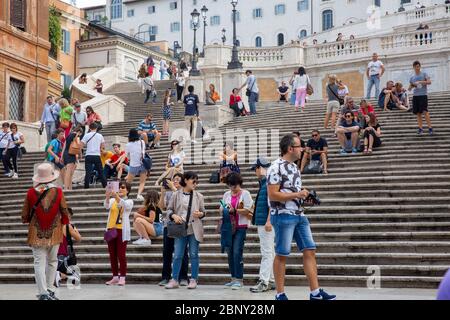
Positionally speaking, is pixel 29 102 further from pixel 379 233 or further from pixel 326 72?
pixel 379 233

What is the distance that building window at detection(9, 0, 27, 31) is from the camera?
29.9 m

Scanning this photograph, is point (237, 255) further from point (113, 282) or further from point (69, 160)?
point (69, 160)

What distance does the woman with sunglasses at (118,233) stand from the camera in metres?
11.2

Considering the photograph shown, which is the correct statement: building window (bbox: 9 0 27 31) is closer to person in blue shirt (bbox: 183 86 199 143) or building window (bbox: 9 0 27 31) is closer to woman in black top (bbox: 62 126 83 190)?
person in blue shirt (bbox: 183 86 199 143)

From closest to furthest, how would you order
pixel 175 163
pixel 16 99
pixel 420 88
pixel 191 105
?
pixel 175 163 < pixel 420 88 < pixel 191 105 < pixel 16 99

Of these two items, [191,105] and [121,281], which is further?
[191,105]

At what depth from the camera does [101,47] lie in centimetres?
5744

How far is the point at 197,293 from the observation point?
401 inches

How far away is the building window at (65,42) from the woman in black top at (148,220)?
151ft

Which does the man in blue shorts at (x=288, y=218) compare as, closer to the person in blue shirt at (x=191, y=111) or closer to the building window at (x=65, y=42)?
the person in blue shirt at (x=191, y=111)

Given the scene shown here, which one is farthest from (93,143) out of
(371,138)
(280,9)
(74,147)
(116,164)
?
(280,9)

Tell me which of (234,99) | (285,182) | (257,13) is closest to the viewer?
(285,182)

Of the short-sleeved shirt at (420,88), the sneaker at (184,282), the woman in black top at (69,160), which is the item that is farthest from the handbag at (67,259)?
the short-sleeved shirt at (420,88)

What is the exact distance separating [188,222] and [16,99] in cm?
2110
